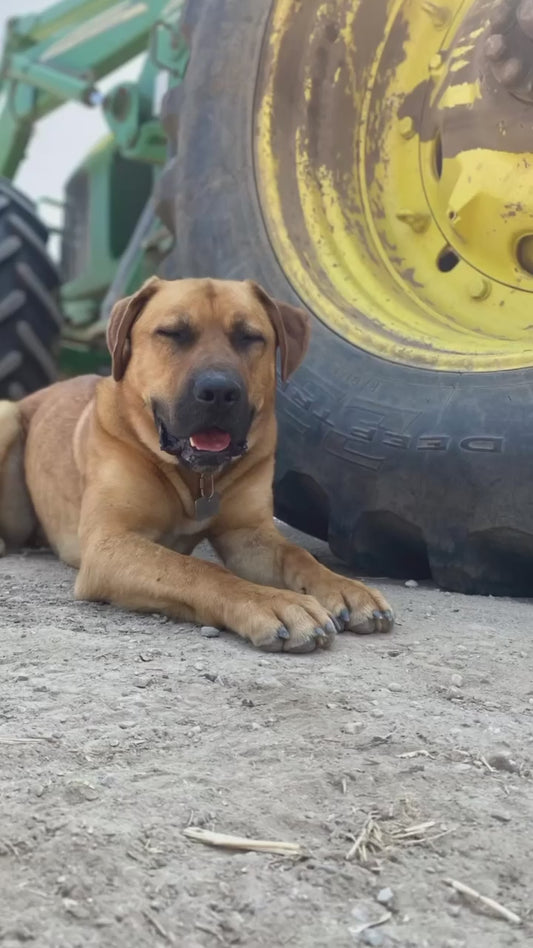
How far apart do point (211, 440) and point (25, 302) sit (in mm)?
1781

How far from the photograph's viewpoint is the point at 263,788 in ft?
4.38

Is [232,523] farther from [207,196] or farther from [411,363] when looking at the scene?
[207,196]

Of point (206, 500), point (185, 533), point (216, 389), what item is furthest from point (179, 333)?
point (185, 533)

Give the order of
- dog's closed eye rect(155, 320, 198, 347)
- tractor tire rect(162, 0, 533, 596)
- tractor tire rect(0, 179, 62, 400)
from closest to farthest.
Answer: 1. tractor tire rect(162, 0, 533, 596)
2. dog's closed eye rect(155, 320, 198, 347)
3. tractor tire rect(0, 179, 62, 400)

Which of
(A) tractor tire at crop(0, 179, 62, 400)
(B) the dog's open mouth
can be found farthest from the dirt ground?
(A) tractor tire at crop(0, 179, 62, 400)

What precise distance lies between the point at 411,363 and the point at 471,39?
94 centimetres

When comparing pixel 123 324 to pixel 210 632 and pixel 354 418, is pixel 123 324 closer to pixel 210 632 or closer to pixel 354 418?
pixel 354 418

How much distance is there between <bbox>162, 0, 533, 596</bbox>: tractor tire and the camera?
7.75 feet

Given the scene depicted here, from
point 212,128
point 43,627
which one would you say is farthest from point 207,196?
point 43,627

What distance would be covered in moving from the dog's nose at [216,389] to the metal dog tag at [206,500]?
0.31 metres

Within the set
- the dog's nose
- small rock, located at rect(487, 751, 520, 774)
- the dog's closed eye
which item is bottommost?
small rock, located at rect(487, 751, 520, 774)

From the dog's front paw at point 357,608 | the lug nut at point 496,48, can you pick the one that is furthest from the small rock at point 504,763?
the lug nut at point 496,48

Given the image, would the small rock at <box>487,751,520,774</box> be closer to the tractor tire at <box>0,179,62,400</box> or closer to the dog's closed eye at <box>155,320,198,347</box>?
the dog's closed eye at <box>155,320,198,347</box>

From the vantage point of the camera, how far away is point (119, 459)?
2805 mm
